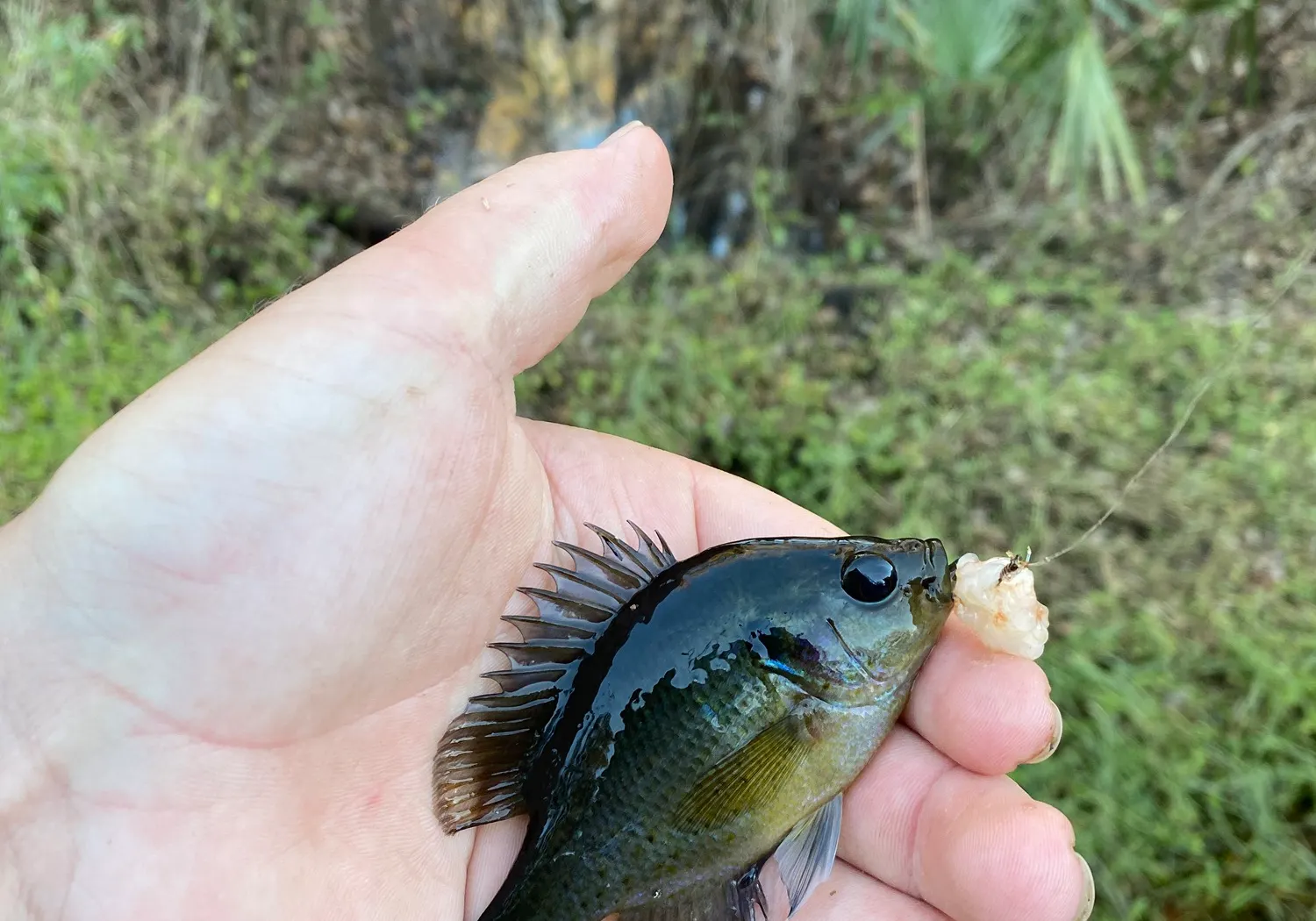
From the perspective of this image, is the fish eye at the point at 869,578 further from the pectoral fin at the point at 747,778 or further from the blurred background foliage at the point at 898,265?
the blurred background foliage at the point at 898,265

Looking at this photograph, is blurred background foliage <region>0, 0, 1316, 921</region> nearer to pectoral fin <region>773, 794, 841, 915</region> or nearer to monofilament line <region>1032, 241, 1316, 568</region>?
monofilament line <region>1032, 241, 1316, 568</region>

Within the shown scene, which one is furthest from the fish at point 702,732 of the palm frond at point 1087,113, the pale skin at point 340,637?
the palm frond at point 1087,113

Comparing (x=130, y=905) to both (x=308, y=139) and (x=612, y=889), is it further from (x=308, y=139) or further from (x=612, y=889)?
(x=308, y=139)

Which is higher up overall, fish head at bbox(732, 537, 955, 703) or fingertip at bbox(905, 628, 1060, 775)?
fish head at bbox(732, 537, 955, 703)

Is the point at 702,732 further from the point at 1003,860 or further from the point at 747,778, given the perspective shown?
the point at 1003,860

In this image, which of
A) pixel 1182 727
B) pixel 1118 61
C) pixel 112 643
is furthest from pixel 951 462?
pixel 1118 61

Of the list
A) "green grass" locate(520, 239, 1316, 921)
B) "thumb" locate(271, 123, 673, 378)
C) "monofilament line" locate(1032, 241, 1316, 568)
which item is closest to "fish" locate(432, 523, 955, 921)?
"monofilament line" locate(1032, 241, 1316, 568)

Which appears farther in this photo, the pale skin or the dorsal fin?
the dorsal fin
